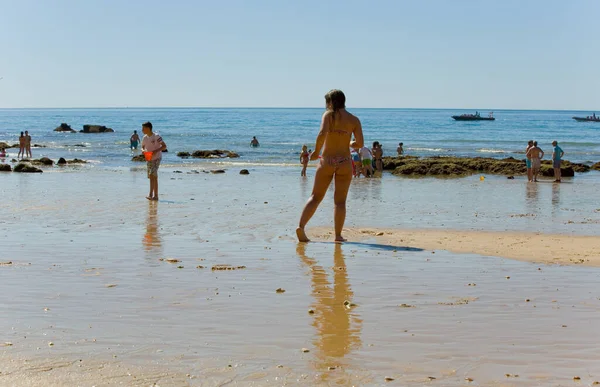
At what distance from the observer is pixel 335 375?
14.8ft

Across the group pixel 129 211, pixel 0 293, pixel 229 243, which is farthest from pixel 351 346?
pixel 129 211

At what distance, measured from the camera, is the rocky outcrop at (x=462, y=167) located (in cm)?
2739

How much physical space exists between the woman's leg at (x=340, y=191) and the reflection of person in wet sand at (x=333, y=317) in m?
1.59

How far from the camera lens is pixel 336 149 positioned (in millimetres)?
9453

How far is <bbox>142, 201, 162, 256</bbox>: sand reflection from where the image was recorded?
9.06 metres

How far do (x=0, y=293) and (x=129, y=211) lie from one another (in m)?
6.83

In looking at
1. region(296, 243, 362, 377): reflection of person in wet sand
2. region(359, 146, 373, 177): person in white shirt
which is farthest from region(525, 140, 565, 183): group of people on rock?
region(296, 243, 362, 377): reflection of person in wet sand

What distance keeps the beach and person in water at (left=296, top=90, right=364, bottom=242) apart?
461 millimetres

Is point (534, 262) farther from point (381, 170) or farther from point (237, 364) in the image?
point (381, 170)

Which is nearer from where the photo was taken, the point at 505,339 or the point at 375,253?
the point at 505,339

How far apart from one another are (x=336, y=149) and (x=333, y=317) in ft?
12.7

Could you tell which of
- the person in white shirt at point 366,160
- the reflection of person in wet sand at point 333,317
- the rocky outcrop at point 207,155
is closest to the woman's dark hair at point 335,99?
the reflection of person in wet sand at point 333,317

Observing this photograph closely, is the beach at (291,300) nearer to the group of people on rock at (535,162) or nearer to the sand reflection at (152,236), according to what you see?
the sand reflection at (152,236)

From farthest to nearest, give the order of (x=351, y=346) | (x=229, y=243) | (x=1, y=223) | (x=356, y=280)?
(x=1, y=223)
(x=229, y=243)
(x=356, y=280)
(x=351, y=346)
